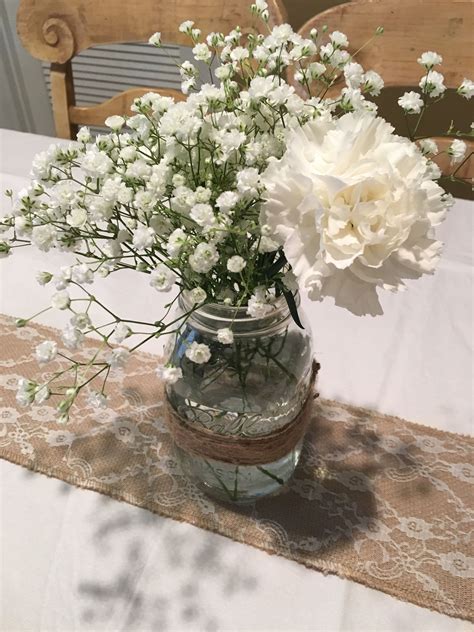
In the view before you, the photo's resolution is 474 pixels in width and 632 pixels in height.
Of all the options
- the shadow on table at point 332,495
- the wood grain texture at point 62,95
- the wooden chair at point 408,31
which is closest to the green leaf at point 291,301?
the shadow on table at point 332,495

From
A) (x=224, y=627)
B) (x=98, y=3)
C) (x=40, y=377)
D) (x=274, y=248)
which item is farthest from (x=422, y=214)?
(x=98, y=3)

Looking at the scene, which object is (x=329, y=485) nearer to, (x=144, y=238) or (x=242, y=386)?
(x=242, y=386)

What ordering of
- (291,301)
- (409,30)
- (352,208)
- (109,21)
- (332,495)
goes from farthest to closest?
1. (109,21)
2. (409,30)
3. (332,495)
4. (291,301)
5. (352,208)

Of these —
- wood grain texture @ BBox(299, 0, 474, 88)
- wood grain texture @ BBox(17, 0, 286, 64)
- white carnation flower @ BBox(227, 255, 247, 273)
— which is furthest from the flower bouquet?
wood grain texture @ BBox(17, 0, 286, 64)

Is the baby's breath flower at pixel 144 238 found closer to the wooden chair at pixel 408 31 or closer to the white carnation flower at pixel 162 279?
the white carnation flower at pixel 162 279

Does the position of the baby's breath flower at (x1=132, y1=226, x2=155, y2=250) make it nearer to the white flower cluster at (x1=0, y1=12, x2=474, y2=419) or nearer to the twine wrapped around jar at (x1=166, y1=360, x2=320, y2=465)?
the white flower cluster at (x1=0, y1=12, x2=474, y2=419)

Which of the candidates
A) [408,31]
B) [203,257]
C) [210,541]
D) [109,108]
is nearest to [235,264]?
[203,257]

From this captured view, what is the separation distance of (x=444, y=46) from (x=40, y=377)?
0.91 m

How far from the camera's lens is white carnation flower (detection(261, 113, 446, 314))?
1.23 feet

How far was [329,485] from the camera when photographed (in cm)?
63

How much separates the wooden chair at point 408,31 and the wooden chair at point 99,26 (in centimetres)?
21

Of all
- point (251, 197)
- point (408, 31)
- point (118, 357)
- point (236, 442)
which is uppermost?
point (408, 31)

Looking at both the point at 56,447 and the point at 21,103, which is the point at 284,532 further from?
the point at 21,103

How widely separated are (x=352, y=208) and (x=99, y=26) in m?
1.14
